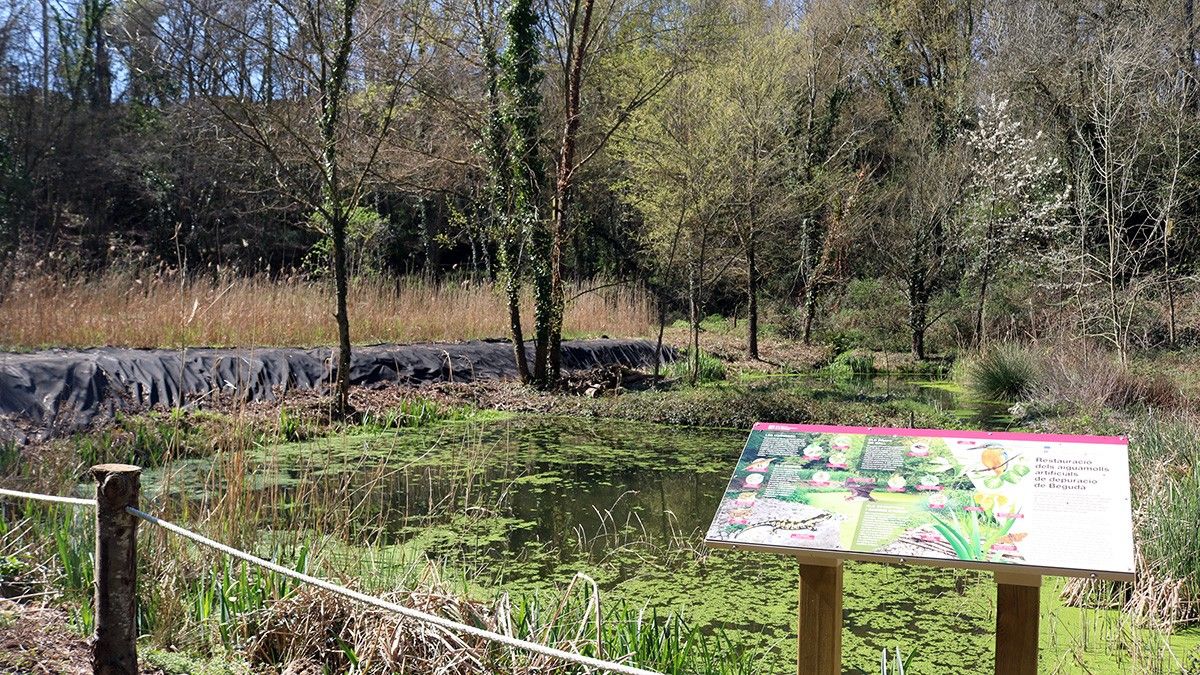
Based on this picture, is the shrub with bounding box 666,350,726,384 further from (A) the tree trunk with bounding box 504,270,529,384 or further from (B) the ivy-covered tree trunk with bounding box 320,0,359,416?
(B) the ivy-covered tree trunk with bounding box 320,0,359,416

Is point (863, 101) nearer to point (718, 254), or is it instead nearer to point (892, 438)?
point (718, 254)

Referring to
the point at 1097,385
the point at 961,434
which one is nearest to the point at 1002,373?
the point at 1097,385

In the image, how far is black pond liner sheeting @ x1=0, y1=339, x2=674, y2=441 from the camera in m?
7.08

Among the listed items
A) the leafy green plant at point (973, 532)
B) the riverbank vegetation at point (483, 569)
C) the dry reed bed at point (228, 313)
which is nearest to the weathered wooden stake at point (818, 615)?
the leafy green plant at point (973, 532)

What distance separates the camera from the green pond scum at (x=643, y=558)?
4.00m

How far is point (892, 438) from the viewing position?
2635mm

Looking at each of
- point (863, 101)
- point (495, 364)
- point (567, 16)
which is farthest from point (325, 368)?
point (863, 101)

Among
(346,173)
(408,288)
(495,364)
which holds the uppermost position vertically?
(346,173)

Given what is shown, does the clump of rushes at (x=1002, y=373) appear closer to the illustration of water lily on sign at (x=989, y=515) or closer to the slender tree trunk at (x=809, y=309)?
the slender tree trunk at (x=809, y=309)

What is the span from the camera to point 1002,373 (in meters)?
13.1

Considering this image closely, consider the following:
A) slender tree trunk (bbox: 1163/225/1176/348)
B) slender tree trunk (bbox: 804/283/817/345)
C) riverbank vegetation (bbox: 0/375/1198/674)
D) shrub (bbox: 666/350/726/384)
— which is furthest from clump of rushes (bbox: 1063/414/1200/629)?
slender tree trunk (bbox: 804/283/817/345)

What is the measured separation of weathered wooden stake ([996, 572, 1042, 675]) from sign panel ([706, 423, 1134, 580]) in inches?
6.5

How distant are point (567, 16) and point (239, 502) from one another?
9.74 metres

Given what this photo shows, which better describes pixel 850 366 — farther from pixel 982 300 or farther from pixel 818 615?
pixel 818 615
